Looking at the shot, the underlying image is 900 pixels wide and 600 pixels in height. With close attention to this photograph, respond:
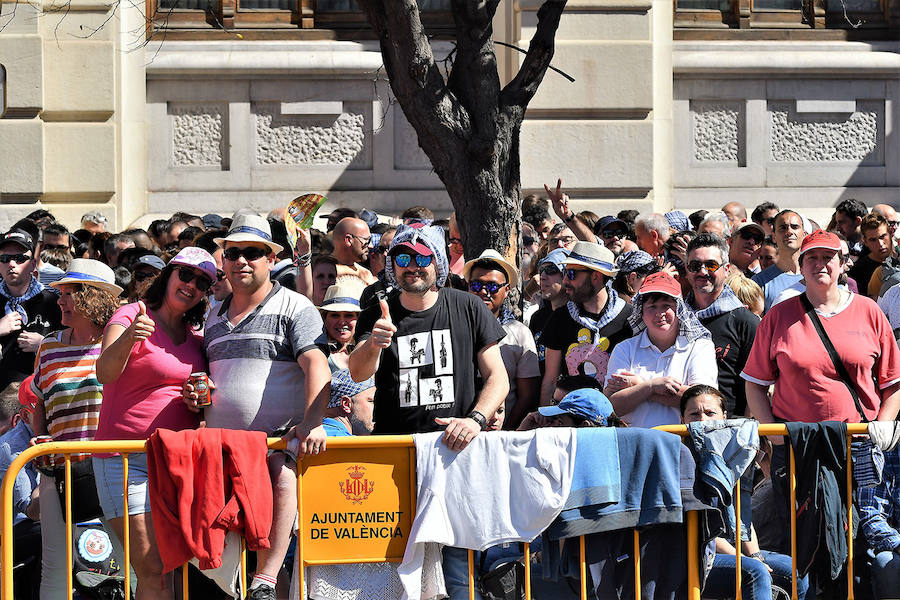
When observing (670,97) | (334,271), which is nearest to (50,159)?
(334,271)

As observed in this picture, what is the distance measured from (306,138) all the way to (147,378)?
27.1ft

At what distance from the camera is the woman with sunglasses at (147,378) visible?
6113 mm

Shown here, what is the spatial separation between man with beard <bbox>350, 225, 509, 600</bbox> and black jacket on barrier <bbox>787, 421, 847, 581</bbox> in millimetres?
1441

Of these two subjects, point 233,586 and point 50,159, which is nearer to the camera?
point 233,586

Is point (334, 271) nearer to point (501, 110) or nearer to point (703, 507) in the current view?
point (501, 110)

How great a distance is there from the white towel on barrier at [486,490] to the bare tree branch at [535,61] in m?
4.00

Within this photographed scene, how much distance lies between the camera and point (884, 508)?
6.32m

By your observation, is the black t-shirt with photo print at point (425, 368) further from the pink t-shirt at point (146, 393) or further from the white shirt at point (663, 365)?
the white shirt at point (663, 365)

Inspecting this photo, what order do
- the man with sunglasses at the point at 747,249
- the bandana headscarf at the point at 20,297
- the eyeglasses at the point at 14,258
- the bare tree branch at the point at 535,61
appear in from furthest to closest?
the man with sunglasses at the point at 747,249
the bare tree branch at the point at 535,61
the eyeglasses at the point at 14,258
the bandana headscarf at the point at 20,297

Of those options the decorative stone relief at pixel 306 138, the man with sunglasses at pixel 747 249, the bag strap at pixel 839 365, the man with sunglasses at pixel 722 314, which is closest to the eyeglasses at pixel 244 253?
the man with sunglasses at pixel 722 314

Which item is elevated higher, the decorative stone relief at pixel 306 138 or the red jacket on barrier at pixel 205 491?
the decorative stone relief at pixel 306 138

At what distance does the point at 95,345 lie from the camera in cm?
707

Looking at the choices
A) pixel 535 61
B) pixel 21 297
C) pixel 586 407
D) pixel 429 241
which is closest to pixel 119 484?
pixel 429 241

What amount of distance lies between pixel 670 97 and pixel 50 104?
6.38 metres
